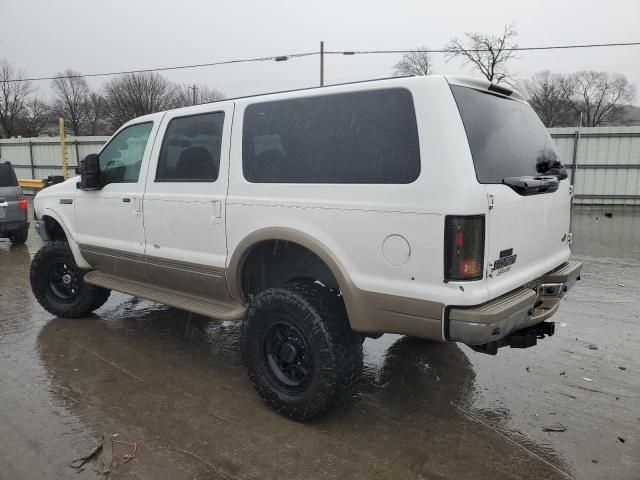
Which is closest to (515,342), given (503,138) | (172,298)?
(503,138)

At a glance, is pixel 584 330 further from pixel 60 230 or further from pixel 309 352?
pixel 60 230

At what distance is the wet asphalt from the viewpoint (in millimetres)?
2859

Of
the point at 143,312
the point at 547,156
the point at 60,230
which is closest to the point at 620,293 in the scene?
the point at 547,156

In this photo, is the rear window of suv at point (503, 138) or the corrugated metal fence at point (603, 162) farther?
the corrugated metal fence at point (603, 162)

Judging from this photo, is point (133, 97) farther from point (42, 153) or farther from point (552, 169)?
point (552, 169)

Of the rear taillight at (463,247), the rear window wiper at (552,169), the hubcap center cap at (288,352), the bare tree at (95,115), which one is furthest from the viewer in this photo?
the bare tree at (95,115)

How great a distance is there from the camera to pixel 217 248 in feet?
12.0

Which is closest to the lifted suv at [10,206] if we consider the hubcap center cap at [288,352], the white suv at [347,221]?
the white suv at [347,221]

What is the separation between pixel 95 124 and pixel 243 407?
232ft

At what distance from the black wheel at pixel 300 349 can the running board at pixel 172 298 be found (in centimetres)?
30

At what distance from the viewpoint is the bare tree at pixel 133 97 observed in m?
56.8

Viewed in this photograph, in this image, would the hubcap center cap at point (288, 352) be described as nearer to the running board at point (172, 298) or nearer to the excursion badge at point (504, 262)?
the running board at point (172, 298)

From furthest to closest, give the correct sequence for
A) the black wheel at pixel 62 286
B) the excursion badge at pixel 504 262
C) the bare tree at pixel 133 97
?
1. the bare tree at pixel 133 97
2. the black wheel at pixel 62 286
3. the excursion badge at pixel 504 262

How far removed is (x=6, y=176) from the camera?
30.9 ft
